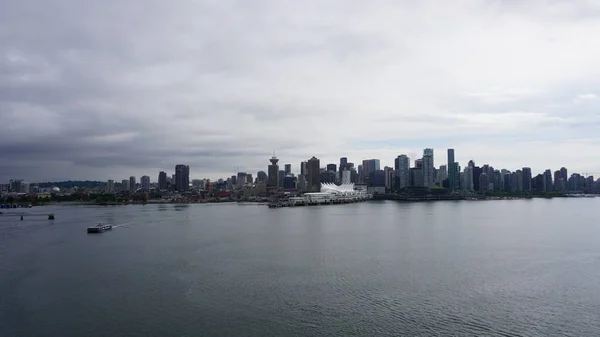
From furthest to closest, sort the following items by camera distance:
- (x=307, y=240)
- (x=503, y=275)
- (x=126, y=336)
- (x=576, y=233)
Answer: (x=576, y=233) < (x=307, y=240) < (x=503, y=275) < (x=126, y=336)

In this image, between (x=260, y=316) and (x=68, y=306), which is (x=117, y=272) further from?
(x=260, y=316)

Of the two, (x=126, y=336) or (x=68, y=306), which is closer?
(x=126, y=336)

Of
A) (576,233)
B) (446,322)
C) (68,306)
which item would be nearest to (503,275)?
(446,322)

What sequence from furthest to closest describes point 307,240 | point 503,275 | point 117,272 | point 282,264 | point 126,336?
point 307,240, point 282,264, point 117,272, point 503,275, point 126,336

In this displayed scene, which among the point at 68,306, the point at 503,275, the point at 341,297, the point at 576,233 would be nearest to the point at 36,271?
the point at 68,306

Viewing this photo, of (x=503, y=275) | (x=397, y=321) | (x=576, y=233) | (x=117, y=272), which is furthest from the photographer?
(x=576, y=233)

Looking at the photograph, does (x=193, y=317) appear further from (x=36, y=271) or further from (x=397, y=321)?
(x=36, y=271)
